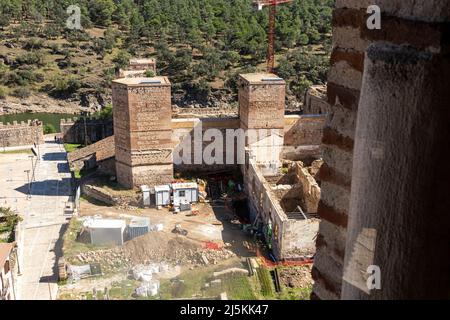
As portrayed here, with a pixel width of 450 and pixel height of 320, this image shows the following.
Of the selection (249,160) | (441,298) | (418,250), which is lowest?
(249,160)

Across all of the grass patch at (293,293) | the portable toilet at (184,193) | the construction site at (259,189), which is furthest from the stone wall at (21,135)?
the grass patch at (293,293)

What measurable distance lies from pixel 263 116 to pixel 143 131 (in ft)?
12.1

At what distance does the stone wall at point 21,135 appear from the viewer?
2230 centimetres

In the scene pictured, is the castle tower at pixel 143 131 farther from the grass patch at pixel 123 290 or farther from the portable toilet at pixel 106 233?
the grass patch at pixel 123 290

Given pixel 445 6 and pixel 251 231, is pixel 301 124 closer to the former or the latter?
pixel 251 231

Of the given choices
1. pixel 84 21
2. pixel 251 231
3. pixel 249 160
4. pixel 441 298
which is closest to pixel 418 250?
pixel 441 298

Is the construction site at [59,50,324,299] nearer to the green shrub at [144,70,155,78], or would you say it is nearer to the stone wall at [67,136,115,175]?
the stone wall at [67,136,115,175]

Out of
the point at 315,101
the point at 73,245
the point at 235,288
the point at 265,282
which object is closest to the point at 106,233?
the point at 73,245

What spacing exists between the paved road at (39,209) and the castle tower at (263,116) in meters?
6.09

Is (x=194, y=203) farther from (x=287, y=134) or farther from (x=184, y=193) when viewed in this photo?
(x=287, y=134)

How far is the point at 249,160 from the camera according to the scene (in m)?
15.6

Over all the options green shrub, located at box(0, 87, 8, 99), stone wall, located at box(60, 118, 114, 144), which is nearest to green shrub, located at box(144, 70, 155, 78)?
stone wall, located at box(60, 118, 114, 144)

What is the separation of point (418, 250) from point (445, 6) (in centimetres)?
48

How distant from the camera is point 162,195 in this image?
15.2 m
